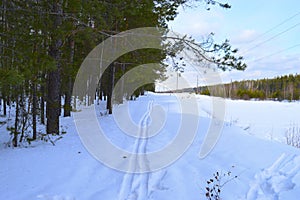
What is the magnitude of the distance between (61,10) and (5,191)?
14.5 ft

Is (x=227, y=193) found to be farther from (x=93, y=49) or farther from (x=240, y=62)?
(x=93, y=49)

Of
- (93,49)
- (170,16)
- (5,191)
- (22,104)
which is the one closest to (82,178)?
(5,191)

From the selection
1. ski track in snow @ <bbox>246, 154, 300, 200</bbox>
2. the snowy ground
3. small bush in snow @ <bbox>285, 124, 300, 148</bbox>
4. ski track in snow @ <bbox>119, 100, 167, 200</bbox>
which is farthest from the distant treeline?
ski track in snow @ <bbox>119, 100, 167, 200</bbox>

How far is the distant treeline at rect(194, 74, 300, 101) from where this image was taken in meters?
56.3

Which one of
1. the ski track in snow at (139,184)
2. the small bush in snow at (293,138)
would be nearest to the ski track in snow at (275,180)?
the ski track in snow at (139,184)

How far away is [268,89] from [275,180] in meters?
82.9

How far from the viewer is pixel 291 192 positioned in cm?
314

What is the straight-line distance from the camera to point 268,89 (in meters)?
76.8

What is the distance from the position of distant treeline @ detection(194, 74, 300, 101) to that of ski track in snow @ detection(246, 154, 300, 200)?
41439 mm

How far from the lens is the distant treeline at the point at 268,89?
56.3 metres

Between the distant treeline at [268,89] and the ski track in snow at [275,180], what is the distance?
136ft

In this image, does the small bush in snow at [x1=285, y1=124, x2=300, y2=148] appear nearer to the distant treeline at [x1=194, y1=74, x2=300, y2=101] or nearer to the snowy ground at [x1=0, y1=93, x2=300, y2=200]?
the snowy ground at [x1=0, y1=93, x2=300, y2=200]

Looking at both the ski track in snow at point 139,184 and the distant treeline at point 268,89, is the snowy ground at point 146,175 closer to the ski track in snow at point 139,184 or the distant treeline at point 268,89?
the ski track in snow at point 139,184

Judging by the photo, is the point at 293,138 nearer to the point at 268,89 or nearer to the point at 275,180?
the point at 275,180
